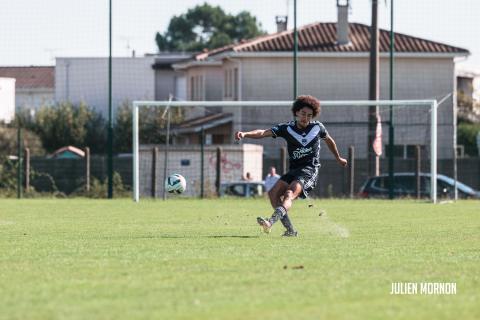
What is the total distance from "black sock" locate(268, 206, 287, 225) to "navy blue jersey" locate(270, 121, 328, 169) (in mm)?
952

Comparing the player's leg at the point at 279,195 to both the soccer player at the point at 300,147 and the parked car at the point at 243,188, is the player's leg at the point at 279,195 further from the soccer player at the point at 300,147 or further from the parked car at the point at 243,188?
the parked car at the point at 243,188

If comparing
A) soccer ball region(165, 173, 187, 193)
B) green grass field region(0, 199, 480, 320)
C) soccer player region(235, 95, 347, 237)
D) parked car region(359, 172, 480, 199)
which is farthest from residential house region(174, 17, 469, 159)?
soccer player region(235, 95, 347, 237)

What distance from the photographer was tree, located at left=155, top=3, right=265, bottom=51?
122 meters

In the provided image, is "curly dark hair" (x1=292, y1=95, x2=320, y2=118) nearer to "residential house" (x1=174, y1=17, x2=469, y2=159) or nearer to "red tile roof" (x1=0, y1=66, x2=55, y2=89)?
"red tile roof" (x1=0, y1=66, x2=55, y2=89)

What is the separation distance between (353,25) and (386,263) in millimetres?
45176

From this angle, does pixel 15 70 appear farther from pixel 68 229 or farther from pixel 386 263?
pixel 386 263

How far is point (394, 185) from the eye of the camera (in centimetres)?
3716

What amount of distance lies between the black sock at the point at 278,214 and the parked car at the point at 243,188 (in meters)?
22.2

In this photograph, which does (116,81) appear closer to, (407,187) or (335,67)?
(335,67)

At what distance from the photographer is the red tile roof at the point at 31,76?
42.8 meters

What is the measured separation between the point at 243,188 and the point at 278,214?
22.8 m

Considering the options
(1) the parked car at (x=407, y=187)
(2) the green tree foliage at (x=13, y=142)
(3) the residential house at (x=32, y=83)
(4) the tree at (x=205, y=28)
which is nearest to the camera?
(1) the parked car at (x=407, y=187)

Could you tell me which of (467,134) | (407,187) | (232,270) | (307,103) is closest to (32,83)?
(467,134)

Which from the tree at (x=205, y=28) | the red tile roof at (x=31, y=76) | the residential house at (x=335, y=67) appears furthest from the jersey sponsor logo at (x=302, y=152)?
the tree at (x=205, y=28)
